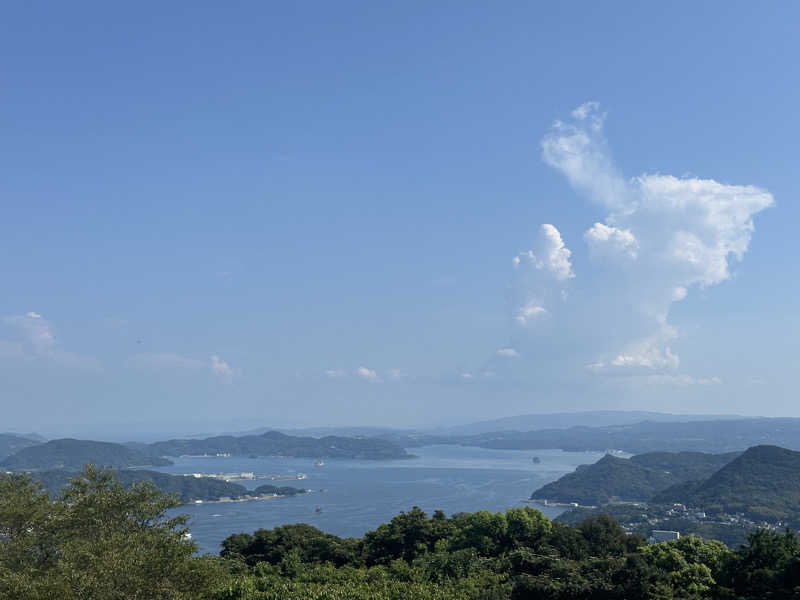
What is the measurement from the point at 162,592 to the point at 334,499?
13223 cm

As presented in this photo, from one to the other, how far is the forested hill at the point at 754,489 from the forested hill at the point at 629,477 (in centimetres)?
1747

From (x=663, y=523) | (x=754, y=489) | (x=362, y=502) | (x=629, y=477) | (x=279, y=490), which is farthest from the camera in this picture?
(x=629, y=477)

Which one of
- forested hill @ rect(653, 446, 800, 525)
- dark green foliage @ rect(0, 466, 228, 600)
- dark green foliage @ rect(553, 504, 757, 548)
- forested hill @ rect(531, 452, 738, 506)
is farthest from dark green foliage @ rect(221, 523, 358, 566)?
forested hill @ rect(531, 452, 738, 506)

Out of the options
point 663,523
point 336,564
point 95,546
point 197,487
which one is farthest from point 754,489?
point 95,546

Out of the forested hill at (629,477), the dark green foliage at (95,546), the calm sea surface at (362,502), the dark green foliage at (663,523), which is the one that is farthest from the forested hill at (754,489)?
the dark green foliage at (95,546)

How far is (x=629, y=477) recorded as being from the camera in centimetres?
15800

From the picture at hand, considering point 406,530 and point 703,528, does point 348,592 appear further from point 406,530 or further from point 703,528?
point 703,528

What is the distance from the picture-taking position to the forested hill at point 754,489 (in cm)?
10581

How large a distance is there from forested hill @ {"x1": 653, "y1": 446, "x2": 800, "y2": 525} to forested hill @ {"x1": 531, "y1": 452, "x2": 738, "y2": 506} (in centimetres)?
1747

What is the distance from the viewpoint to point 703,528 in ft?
303

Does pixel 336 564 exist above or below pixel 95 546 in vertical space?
below

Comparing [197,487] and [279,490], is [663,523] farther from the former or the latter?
[197,487]

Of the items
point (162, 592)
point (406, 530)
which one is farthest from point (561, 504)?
point (162, 592)

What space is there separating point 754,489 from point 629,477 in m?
44.1
